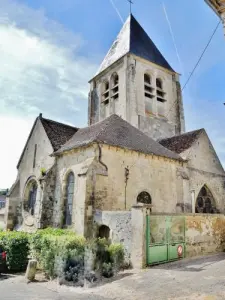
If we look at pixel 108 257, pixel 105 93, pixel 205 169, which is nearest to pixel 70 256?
pixel 108 257

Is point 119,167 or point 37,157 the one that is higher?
point 37,157

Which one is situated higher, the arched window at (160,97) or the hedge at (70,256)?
the arched window at (160,97)

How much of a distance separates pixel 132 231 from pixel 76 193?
4017 mm

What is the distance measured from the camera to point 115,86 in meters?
23.3

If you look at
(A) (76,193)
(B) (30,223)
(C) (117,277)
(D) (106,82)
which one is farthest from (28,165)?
(D) (106,82)

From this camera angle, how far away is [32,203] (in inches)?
619

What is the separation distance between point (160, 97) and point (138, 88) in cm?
275

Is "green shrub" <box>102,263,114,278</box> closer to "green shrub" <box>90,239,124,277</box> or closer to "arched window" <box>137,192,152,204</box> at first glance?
"green shrub" <box>90,239,124,277</box>

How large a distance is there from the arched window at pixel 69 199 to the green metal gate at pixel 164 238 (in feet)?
16.4

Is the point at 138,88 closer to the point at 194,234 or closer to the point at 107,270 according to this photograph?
the point at 194,234

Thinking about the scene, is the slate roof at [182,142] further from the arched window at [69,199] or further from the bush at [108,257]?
the bush at [108,257]

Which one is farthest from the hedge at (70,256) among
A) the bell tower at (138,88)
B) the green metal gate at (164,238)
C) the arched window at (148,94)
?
the arched window at (148,94)

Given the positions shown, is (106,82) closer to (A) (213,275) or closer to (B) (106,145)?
(B) (106,145)

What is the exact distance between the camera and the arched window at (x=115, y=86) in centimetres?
2328
